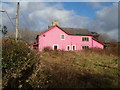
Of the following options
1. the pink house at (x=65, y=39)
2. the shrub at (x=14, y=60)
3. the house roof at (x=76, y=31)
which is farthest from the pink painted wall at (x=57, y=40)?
the shrub at (x=14, y=60)

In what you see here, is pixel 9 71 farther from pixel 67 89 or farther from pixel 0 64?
pixel 67 89

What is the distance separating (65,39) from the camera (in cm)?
3278

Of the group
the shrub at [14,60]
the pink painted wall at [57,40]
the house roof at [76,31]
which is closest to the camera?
the shrub at [14,60]

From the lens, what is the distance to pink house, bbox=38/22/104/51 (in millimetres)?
31438

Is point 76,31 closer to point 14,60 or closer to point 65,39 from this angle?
point 65,39

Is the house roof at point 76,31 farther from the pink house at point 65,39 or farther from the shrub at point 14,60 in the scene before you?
the shrub at point 14,60

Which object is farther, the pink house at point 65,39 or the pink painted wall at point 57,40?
the pink house at point 65,39

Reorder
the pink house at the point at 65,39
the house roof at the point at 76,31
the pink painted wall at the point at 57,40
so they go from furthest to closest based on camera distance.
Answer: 1. the house roof at the point at 76,31
2. the pink house at the point at 65,39
3. the pink painted wall at the point at 57,40

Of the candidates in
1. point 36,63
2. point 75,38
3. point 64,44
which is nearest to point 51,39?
point 64,44

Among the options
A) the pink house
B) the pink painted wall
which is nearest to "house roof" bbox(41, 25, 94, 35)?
the pink house

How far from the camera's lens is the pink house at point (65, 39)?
31.4 metres

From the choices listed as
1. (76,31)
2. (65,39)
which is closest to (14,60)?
(65,39)

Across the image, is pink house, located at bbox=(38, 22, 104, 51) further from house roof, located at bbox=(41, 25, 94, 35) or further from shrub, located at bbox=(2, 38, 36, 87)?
shrub, located at bbox=(2, 38, 36, 87)

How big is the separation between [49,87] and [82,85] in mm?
1125
